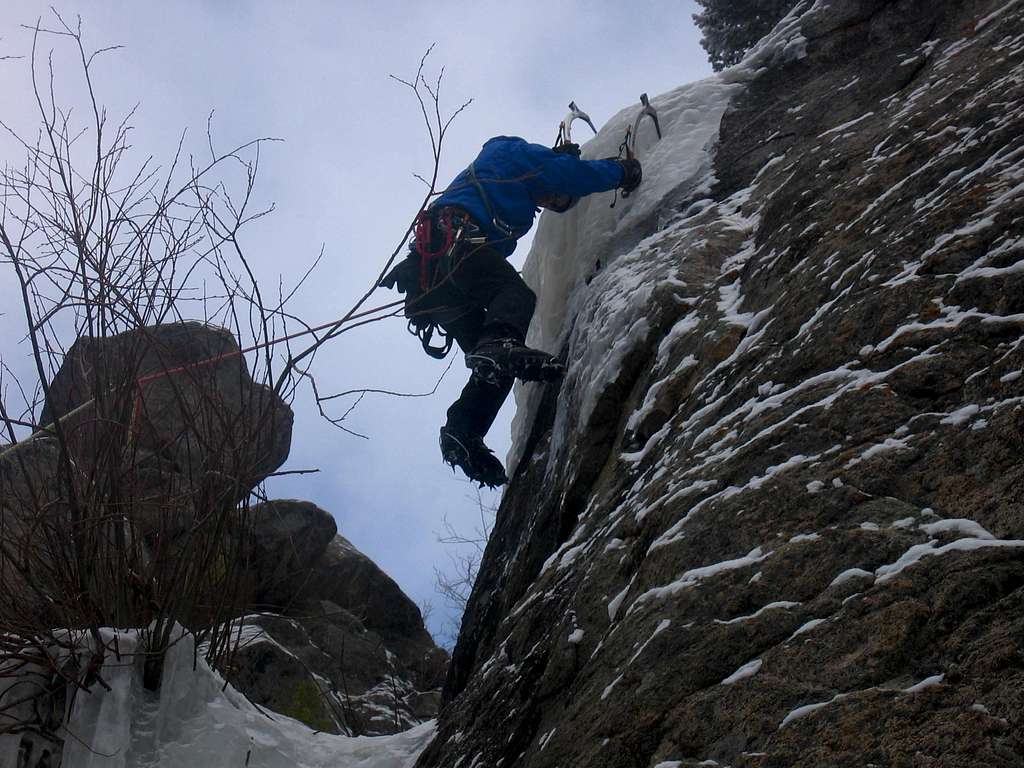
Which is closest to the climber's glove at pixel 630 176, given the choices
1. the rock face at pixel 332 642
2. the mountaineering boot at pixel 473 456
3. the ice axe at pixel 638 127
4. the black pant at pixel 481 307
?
the ice axe at pixel 638 127

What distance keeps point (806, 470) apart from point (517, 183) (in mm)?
3336

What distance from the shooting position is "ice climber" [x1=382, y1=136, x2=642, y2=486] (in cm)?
495

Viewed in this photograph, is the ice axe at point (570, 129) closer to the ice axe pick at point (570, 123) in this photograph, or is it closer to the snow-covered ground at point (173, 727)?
the ice axe pick at point (570, 123)

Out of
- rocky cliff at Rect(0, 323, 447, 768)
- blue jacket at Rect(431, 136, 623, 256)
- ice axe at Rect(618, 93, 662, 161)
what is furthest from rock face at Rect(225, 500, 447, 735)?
ice axe at Rect(618, 93, 662, 161)

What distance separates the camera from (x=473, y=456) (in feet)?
17.1

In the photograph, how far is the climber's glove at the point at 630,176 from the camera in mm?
5469

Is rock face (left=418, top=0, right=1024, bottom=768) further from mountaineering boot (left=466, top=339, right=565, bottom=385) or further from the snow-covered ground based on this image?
the snow-covered ground

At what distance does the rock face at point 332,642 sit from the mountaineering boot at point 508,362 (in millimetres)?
1508

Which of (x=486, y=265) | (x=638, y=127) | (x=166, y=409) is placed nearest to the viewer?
(x=166, y=409)

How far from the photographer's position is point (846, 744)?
5.28 ft

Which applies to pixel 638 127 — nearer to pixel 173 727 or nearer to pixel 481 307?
pixel 481 307

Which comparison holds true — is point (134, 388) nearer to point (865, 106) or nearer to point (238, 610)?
point (238, 610)

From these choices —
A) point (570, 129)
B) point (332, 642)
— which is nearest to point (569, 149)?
point (570, 129)

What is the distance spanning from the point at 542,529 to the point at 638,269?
4.42 ft
